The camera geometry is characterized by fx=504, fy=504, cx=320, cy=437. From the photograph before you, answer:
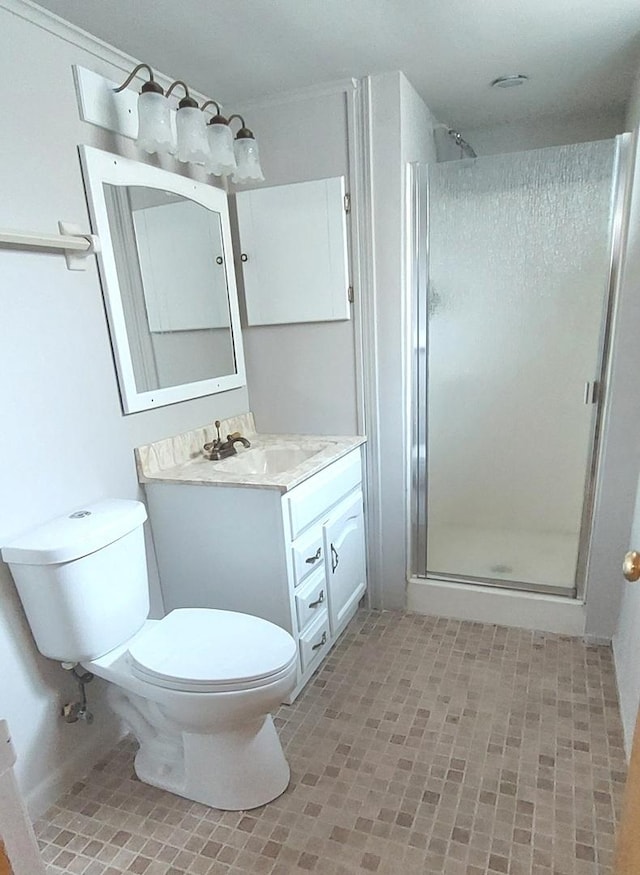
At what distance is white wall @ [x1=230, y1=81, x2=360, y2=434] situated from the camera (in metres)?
1.98

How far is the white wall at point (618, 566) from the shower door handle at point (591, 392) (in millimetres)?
164

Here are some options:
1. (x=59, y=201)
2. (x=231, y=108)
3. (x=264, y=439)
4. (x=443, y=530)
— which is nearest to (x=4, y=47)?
(x=59, y=201)

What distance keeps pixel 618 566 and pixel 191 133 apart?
2188 mm

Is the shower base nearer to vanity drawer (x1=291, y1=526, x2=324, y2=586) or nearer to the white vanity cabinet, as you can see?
the white vanity cabinet

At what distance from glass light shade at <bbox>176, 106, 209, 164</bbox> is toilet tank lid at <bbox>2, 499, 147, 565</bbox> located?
1147 millimetres

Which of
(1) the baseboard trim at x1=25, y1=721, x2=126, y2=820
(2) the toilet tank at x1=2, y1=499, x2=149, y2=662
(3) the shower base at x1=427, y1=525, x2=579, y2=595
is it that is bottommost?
(1) the baseboard trim at x1=25, y1=721, x2=126, y2=820

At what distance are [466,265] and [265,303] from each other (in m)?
0.86

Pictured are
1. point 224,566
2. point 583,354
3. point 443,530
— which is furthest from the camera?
point 443,530

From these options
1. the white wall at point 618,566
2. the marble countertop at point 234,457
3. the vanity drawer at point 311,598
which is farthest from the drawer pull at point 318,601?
the white wall at point 618,566

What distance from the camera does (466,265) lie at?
208 centimetres

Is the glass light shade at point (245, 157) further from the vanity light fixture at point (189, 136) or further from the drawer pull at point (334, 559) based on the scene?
the drawer pull at point (334, 559)

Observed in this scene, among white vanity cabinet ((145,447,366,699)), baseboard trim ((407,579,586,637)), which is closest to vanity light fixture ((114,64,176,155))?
white vanity cabinet ((145,447,366,699))

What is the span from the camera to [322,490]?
1.87m

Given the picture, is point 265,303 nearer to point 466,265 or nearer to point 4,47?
point 466,265
